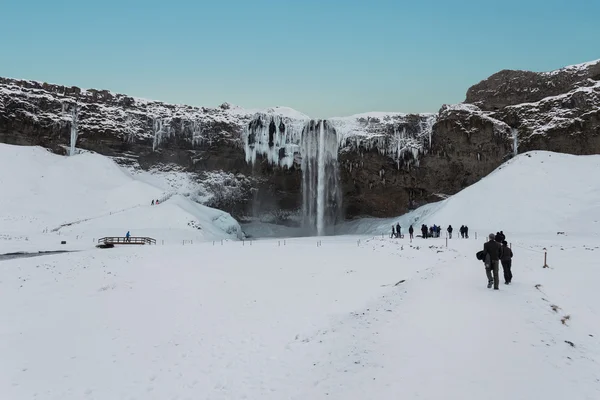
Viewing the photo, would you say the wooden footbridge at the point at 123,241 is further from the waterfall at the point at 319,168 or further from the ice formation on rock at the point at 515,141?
the ice formation on rock at the point at 515,141

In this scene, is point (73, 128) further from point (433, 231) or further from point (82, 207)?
point (433, 231)

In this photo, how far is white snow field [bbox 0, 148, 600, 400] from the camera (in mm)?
6426

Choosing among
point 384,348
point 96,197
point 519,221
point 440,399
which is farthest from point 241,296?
point 96,197

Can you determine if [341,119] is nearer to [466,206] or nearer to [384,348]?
[466,206]

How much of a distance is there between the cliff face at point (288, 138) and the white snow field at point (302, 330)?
112 ft

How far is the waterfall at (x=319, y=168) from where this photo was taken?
55062 mm

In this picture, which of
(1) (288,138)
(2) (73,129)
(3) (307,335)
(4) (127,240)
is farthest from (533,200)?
(2) (73,129)

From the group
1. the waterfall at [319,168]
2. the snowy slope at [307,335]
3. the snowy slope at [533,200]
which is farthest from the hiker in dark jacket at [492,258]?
the waterfall at [319,168]

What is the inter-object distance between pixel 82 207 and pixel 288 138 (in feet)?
92.4

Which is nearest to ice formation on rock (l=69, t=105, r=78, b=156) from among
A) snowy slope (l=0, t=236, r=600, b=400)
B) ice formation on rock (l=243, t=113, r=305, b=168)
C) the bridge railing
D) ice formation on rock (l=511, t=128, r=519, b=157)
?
ice formation on rock (l=243, t=113, r=305, b=168)

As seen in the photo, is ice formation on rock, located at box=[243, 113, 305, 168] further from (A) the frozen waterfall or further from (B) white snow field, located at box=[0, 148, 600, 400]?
(B) white snow field, located at box=[0, 148, 600, 400]

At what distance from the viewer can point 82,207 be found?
4441cm

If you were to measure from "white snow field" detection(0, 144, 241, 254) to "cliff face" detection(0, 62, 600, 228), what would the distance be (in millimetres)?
5065

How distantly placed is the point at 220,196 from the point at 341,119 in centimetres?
2204
